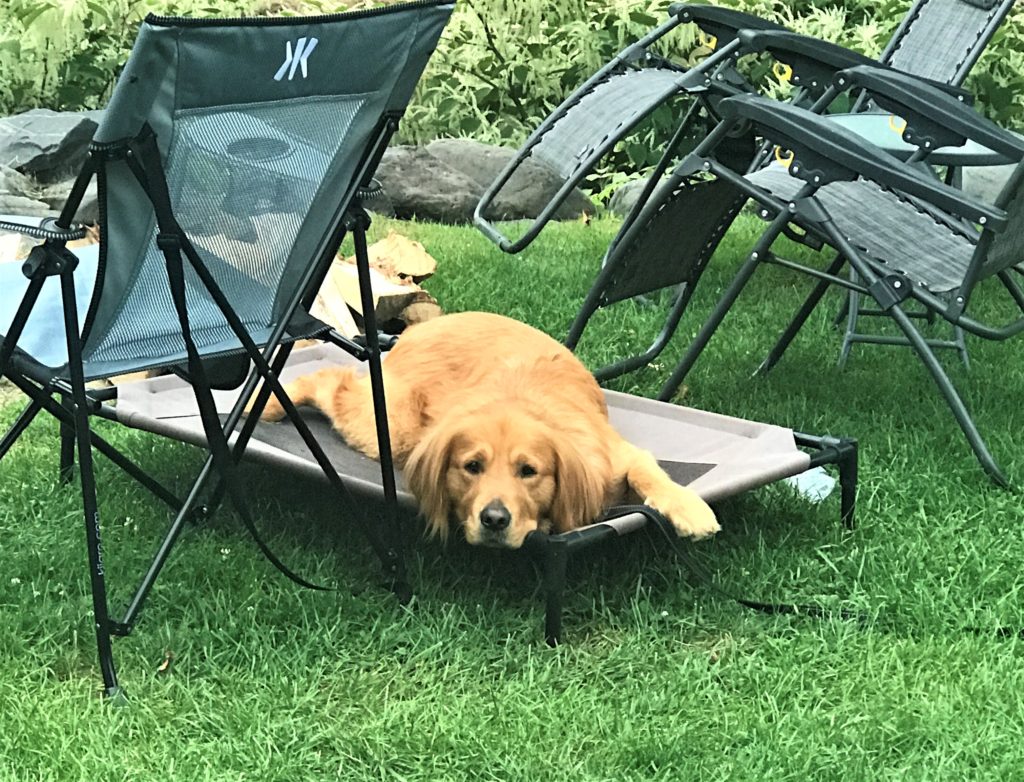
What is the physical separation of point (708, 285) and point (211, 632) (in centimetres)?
375

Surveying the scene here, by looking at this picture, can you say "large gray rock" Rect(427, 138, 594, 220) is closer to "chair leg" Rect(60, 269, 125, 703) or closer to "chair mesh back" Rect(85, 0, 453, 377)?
"chair mesh back" Rect(85, 0, 453, 377)

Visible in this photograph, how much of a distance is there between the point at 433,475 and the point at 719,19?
2.46 metres

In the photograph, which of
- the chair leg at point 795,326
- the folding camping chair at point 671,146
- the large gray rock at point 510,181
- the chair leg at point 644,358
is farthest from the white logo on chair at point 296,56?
the large gray rock at point 510,181

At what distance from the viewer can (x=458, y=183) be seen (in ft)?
25.5

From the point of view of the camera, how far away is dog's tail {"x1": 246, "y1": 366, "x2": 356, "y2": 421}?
3.90 m

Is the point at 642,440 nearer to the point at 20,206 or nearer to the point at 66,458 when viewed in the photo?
the point at 66,458

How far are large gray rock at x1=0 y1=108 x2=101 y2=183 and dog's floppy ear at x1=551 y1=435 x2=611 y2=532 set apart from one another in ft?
16.0

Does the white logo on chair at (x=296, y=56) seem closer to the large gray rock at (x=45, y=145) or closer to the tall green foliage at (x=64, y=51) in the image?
the large gray rock at (x=45, y=145)

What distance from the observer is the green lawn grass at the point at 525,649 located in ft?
8.90

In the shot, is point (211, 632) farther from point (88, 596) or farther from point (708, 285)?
point (708, 285)

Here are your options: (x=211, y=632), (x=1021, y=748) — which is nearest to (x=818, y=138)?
(x=1021, y=748)

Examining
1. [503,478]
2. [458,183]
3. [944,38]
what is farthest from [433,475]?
[458,183]

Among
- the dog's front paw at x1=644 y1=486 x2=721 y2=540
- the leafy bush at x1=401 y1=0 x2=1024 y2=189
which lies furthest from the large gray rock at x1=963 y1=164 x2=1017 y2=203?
the dog's front paw at x1=644 y1=486 x2=721 y2=540

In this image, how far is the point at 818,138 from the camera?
3938mm
